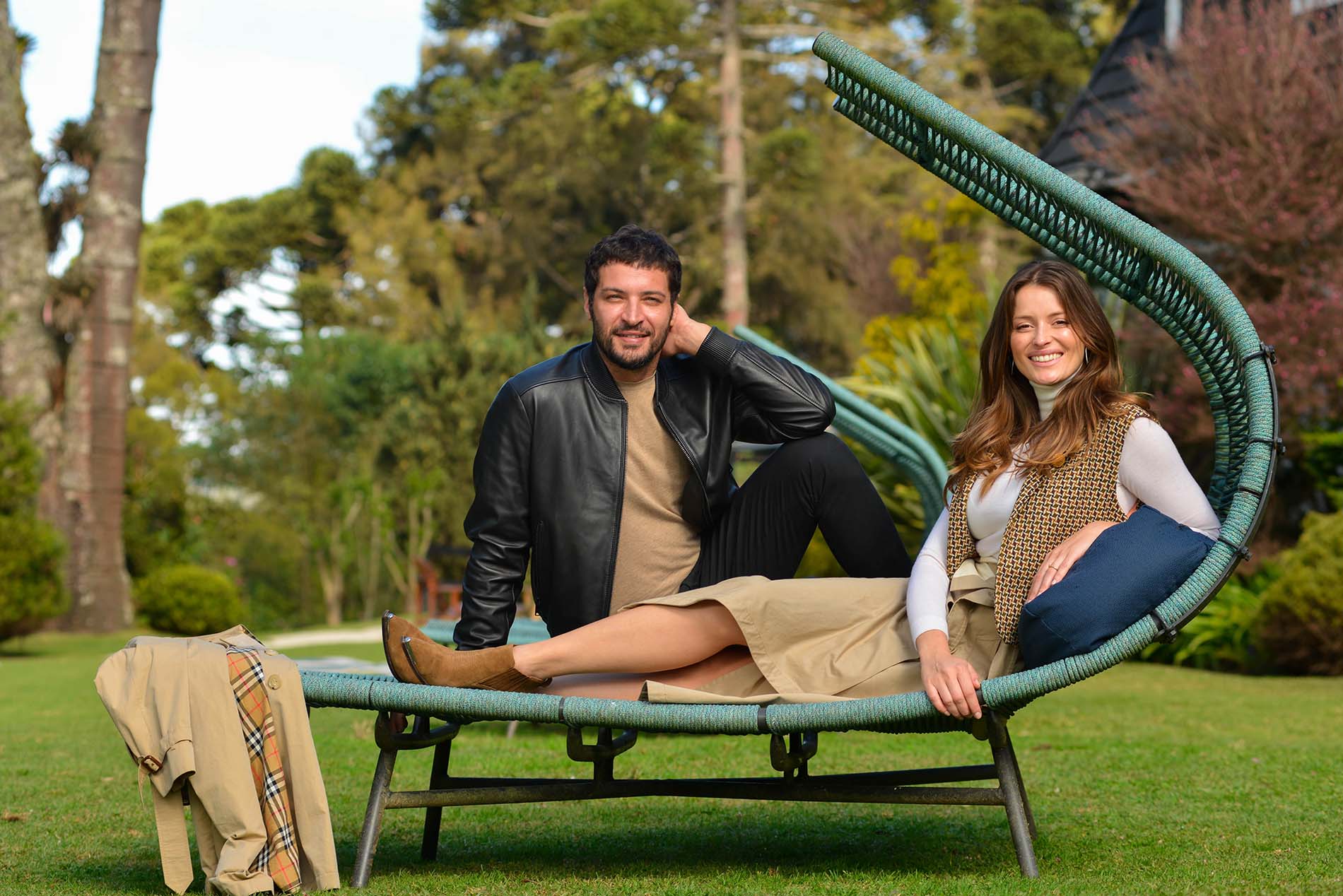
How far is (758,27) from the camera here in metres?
19.7

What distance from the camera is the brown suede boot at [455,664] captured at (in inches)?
100

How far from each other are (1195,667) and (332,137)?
2493 cm

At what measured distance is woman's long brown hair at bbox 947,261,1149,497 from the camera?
2621 mm

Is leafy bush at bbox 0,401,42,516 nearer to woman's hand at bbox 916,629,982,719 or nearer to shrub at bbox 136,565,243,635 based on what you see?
shrub at bbox 136,565,243,635

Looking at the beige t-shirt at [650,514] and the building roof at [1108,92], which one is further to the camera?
the building roof at [1108,92]

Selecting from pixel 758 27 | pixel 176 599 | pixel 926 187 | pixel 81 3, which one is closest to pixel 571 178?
pixel 758 27

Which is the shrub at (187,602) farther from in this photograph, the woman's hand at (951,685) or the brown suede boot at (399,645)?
the woman's hand at (951,685)

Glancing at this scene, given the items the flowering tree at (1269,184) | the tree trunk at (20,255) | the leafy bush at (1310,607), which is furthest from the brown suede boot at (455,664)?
the tree trunk at (20,255)

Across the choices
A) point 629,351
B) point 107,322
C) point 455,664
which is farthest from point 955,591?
point 107,322

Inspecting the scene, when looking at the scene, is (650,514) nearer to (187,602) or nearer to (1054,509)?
(1054,509)

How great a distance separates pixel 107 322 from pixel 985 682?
11.7 meters

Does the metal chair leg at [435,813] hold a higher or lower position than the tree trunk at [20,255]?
lower

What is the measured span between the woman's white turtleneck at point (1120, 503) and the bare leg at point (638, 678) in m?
0.36

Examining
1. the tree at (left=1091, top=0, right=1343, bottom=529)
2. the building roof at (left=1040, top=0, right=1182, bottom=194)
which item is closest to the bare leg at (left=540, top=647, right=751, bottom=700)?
the tree at (left=1091, top=0, right=1343, bottom=529)
